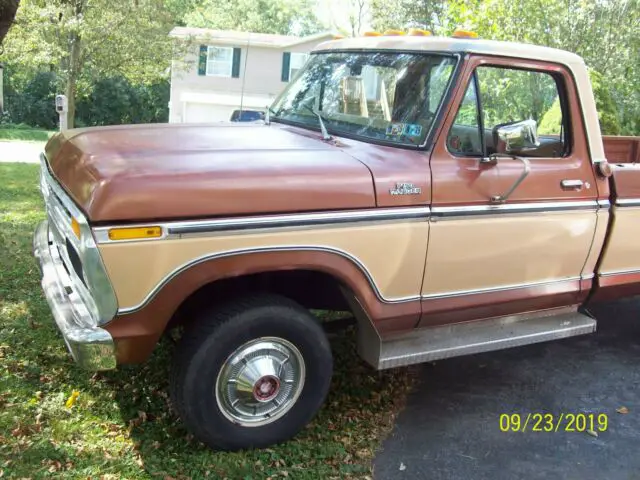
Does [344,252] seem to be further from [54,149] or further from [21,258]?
[21,258]

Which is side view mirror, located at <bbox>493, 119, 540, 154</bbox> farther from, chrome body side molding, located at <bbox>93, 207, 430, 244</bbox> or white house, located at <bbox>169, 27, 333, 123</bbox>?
white house, located at <bbox>169, 27, 333, 123</bbox>

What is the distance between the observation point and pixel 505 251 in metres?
3.61

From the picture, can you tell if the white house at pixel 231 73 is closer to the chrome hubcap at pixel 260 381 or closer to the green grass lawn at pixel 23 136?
the green grass lawn at pixel 23 136

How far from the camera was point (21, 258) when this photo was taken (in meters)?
5.57

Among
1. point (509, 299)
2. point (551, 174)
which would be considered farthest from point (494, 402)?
point (551, 174)

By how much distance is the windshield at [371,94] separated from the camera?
11.5ft

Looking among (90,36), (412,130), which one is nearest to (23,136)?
(90,36)

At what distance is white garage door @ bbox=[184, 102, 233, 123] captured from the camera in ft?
86.6

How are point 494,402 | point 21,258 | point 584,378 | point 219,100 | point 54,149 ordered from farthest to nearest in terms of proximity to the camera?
point 219,100 < point 21,258 < point 584,378 < point 494,402 < point 54,149

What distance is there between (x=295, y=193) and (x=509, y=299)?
1.59 m

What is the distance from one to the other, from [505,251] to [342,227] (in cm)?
112

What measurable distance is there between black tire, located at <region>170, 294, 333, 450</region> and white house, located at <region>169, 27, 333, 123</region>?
22.8m

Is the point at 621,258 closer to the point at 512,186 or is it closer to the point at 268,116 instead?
the point at 512,186
